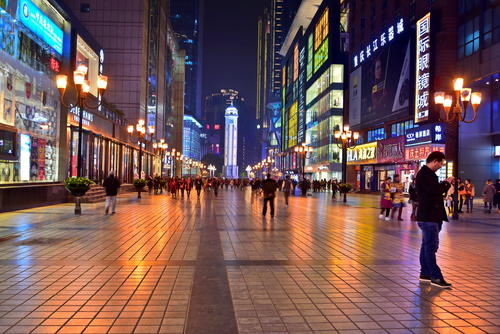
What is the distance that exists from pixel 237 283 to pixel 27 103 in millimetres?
17885

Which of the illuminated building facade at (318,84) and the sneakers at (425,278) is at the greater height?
the illuminated building facade at (318,84)

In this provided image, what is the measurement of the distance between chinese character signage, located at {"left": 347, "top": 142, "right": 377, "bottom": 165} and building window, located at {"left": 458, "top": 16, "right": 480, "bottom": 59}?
17328 millimetres

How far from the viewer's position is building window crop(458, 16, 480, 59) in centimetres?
3437

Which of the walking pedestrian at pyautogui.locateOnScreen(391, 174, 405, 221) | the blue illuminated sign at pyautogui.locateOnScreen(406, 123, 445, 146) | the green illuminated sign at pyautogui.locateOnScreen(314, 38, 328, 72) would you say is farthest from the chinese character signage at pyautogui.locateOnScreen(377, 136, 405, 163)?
the green illuminated sign at pyautogui.locateOnScreen(314, 38, 328, 72)

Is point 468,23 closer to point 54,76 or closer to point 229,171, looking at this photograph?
point 54,76

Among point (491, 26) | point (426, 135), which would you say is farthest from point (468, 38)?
Result: point (426, 135)

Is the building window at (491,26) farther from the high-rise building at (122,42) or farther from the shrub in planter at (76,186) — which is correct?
the high-rise building at (122,42)

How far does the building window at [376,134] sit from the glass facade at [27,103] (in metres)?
37.7

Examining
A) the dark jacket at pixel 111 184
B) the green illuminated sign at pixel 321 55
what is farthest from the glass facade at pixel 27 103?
the green illuminated sign at pixel 321 55

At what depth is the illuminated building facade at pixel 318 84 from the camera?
68.9 m

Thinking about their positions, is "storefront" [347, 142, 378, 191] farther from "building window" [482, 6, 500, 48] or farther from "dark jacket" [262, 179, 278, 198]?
"dark jacket" [262, 179, 278, 198]

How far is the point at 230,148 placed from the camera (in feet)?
566

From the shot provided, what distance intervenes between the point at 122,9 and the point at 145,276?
55.6 m

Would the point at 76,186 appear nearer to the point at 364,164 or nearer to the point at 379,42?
the point at 379,42
